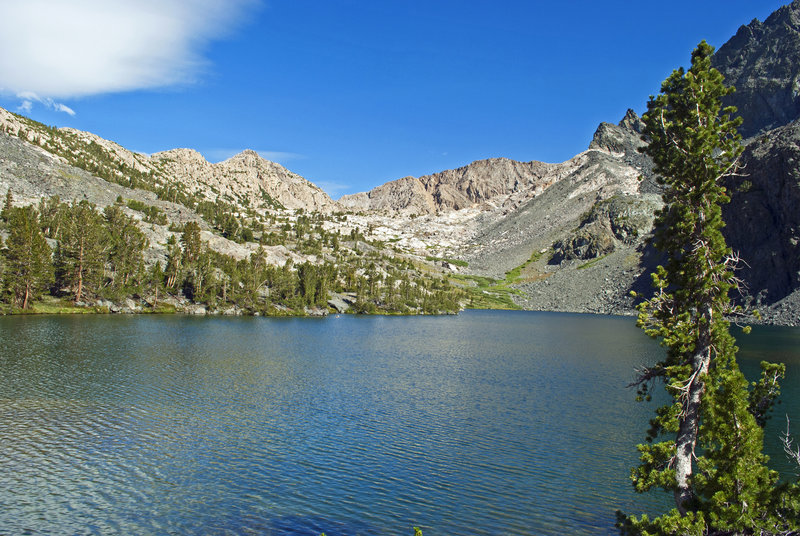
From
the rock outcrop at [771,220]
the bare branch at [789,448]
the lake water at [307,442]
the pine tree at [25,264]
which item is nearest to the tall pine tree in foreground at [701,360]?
the bare branch at [789,448]

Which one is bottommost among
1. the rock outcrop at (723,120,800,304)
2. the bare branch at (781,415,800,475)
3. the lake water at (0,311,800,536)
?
the lake water at (0,311,800,536)

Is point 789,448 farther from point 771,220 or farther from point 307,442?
point 771,220

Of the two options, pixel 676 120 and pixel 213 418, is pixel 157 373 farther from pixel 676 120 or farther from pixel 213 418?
pixel 676 120

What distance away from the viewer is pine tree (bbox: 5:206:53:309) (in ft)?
314

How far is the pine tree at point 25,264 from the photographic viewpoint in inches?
3770

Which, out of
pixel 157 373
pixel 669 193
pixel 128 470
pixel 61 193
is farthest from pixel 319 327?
pixel 61 193

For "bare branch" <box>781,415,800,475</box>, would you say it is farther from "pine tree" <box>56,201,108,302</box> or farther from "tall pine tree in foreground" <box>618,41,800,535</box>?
"pine tree" <box>56,201,108,302</box>

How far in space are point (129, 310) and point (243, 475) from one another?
104m

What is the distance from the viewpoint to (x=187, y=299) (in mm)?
128375

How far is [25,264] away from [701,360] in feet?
383

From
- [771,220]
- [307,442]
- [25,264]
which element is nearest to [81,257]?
[25,264]

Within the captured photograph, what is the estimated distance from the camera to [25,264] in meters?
96.4

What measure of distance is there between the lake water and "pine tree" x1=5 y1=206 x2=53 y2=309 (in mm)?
43533

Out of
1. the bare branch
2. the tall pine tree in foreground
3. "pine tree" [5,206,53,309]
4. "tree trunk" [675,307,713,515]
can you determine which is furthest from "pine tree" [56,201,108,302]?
the bare branch
